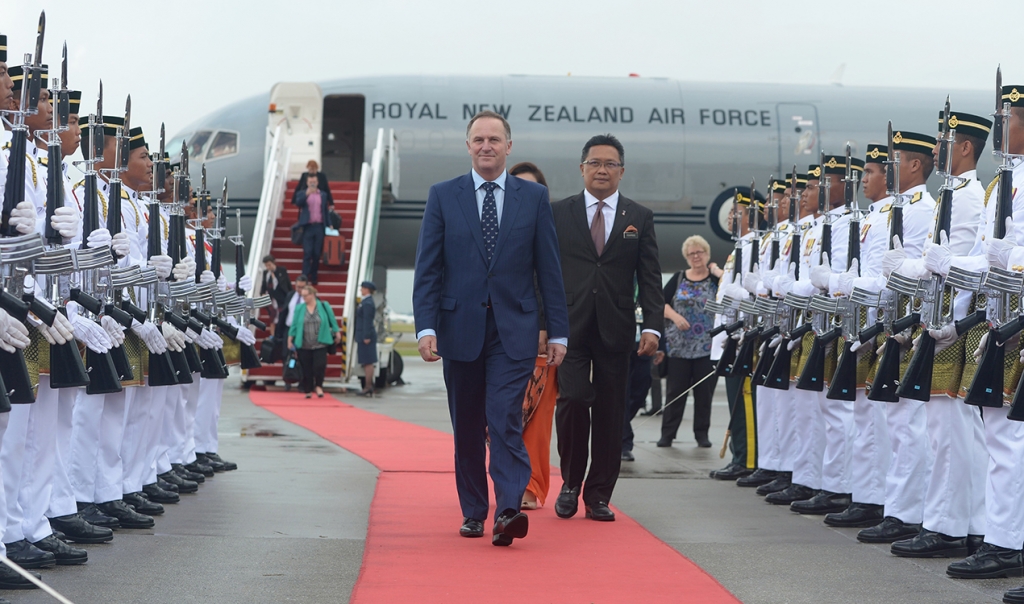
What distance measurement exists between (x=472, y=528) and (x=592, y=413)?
1.09 meters

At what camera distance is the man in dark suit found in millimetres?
5758

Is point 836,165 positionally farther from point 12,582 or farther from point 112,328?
point 12,582

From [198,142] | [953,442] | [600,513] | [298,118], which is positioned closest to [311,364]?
[198,142]

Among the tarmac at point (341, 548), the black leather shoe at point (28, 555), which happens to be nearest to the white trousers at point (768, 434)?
the tarmac at point (341, 548)

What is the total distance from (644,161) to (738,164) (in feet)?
4.20

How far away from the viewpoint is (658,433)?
10945 mm

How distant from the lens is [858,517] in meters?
A: 5.69

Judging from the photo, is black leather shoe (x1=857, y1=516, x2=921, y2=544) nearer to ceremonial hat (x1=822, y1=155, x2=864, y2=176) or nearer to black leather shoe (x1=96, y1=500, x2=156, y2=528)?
ceremonial hat (x1=822, y1=155, x2=864, y2=176)

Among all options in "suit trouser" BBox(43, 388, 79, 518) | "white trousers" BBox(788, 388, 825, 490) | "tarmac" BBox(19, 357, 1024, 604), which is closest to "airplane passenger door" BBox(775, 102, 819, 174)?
"tarmac" BBox(19, 357, 1024, 604)

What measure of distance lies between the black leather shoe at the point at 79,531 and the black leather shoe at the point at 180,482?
1.49 meters

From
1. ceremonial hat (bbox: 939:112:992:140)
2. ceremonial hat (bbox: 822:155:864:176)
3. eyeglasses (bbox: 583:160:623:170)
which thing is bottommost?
eyeglasses (bbox: 583:160:623:170)

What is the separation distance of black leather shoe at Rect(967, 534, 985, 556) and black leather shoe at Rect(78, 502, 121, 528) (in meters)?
3.32

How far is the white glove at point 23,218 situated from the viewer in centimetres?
385

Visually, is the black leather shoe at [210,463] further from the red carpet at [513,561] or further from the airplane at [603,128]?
the airplane at [603,128]
